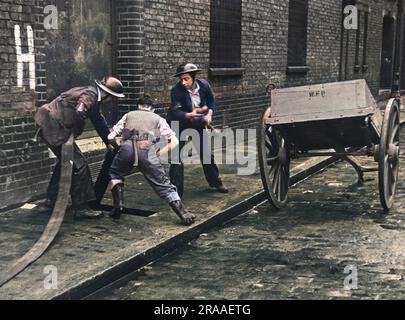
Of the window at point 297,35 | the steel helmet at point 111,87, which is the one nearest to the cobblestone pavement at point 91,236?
the steel helmet at point 111,87

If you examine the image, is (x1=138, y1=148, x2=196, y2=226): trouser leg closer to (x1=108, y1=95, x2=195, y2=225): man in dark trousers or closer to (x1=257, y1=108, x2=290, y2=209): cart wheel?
(x1=108, y1=95, x2=195, y2=225): man in dark trousers

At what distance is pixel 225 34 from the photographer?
10.4 meters

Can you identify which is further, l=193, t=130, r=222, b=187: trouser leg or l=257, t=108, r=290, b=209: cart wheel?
l=193, t=130, r=222, b=187: trouser leg

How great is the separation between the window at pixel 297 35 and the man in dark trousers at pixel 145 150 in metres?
8.20

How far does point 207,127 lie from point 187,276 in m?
2.65

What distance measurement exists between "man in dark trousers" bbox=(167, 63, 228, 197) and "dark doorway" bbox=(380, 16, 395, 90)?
17.4 meters

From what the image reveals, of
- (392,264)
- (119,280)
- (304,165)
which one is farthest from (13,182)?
(304,165)

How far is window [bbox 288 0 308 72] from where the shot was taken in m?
13.2

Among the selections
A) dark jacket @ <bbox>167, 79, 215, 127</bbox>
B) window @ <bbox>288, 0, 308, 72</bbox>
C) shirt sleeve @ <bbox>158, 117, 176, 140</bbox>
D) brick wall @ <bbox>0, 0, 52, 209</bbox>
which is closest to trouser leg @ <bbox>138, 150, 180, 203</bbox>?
shirt sleeve @ <bbox>158, 117, 176, 140</bbox>

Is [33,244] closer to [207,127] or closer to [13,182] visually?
[13,182]

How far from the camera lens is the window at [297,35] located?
43.5 feet

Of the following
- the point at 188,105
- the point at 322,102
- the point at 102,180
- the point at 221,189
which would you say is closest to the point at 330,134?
the point at 322,102

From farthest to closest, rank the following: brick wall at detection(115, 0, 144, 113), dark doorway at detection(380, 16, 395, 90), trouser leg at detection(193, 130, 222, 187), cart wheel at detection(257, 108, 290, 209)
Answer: dark doorway at detection(380, 16, 395, 90), brick wall at detection(115, 0, 144, 113), trouser leg at detection(193, 130, 222, 187), cart wheel at detection(257, 108, 290, 209)

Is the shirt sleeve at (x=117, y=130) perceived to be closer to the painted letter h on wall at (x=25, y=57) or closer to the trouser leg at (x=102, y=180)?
the trouser leg at (x=102, y=180)
